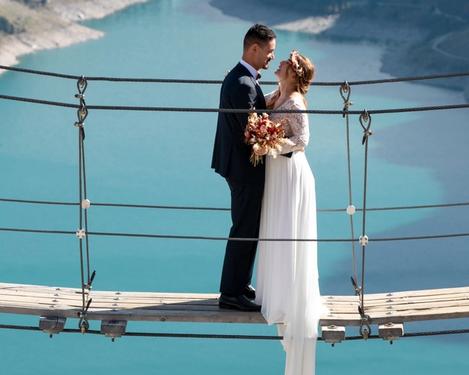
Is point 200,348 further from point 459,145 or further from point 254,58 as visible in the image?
point 254,58

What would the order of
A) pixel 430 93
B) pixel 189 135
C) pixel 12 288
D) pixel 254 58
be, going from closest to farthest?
pixel 254 58 → pixel 12 288 → pixel 189 135 → pixel 430 93

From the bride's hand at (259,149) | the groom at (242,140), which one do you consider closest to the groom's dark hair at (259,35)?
the groom at (242,140)

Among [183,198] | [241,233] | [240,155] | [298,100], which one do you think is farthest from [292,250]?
[183,198]

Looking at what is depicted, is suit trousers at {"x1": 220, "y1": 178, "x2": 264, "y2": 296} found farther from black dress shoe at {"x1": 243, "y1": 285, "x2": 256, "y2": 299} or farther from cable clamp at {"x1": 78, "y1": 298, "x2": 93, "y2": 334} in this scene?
cable clamp at {"x1": 78, "y1": 298, "x2": 93, "y2": 334}

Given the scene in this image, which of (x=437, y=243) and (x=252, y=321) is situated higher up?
(x=437, y=243)

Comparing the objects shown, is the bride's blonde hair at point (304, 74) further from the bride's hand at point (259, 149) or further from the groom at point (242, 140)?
the bride's hand at point (259, 149)

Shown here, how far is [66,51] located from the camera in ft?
90.9

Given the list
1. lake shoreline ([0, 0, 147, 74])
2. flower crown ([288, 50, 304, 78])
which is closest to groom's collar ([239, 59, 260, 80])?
flower crown ([288, 50, 304, 78])

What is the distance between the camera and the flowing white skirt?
3.15m

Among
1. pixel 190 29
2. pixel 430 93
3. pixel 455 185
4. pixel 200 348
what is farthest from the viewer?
pixel 190 29

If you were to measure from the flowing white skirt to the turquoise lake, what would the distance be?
10.2 meters

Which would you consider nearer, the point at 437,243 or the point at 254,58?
the point at 254,58

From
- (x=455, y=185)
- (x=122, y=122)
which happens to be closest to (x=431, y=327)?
(x=455, y=185)

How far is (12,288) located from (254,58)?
975mm
